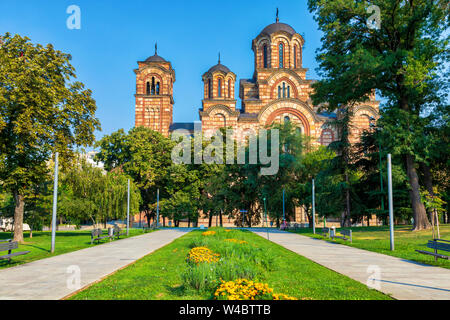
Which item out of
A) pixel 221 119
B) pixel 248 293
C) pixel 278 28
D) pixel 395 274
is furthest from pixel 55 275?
pixel 278 28

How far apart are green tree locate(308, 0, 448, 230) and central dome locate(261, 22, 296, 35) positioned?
26.7 metres

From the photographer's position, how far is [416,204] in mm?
23016

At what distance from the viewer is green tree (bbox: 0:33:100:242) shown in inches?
722

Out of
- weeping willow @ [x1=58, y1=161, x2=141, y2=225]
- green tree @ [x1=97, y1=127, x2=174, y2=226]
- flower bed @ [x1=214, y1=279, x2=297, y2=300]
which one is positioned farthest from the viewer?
green tree @ [x1=97, y1=127, x2=174, y2=226]

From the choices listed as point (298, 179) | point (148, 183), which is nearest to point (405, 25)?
point (298, 179)

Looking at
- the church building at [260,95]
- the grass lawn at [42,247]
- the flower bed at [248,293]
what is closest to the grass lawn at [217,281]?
the flower bed at [248,293]

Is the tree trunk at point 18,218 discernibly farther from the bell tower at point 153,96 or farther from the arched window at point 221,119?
the bell tower at point 153,96

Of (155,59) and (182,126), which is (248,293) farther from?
(155,59)

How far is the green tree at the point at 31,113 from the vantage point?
1834 cm

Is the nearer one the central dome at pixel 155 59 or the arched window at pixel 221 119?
the arched window at pixel 221 119

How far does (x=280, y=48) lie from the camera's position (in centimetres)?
5178

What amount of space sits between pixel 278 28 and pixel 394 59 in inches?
1290

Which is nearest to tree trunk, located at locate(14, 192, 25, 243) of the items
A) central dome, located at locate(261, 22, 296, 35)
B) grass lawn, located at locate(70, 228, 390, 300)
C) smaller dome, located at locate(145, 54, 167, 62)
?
grass lawn, located at locate(70, 228, 390, 300)

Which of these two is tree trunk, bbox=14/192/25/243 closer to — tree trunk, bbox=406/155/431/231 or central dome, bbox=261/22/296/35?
tree trunk, bbox=406/155/431/231
